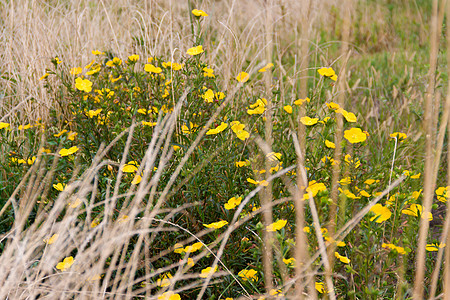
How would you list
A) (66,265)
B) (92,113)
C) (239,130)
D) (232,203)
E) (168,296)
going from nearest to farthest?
(168,296), (66,265), (232,203), (239,130), (92,113)

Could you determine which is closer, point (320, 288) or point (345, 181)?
point (320, 288)

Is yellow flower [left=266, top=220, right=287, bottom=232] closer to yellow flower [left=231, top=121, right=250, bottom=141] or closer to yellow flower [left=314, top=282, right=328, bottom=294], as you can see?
yellow flower [left=314, top=282, right=328, bottom=294]

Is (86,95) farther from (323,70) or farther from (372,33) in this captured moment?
(372,33)

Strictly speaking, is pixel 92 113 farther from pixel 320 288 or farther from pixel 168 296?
pixel 320 288

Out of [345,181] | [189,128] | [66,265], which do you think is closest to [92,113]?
[189,128]

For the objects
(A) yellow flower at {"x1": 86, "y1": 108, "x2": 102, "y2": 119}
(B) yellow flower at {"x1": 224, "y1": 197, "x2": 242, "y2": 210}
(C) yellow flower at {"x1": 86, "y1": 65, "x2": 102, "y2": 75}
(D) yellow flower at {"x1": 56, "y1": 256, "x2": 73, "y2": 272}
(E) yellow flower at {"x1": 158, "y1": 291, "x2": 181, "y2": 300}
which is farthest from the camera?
(C) yellow flower at {"x1": 86, "y1": 65, "x2": 102, "y2": 75}

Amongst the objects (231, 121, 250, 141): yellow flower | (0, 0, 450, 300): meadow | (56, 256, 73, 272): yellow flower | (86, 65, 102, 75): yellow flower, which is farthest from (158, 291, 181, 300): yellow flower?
(86, 65, 102, 75): yellow flower

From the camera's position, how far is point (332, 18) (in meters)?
5.35

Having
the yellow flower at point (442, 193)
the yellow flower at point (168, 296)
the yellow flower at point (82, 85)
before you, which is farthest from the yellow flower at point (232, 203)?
the yellow flower at point (82, 85)

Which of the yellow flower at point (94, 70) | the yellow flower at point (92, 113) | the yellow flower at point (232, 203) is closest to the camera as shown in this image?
the yellow flower at point (232, 203)

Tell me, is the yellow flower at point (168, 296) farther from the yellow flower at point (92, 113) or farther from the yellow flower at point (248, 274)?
the yellow flower at point (92, 113)

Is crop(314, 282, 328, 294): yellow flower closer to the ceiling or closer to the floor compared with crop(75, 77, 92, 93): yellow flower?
closer to the floor

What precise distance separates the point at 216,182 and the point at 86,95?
0.95m

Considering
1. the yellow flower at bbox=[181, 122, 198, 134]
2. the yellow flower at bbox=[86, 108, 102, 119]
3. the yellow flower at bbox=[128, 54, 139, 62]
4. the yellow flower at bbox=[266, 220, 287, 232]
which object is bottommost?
the yellow flower at bbox=[266, 220, 287, 232]
